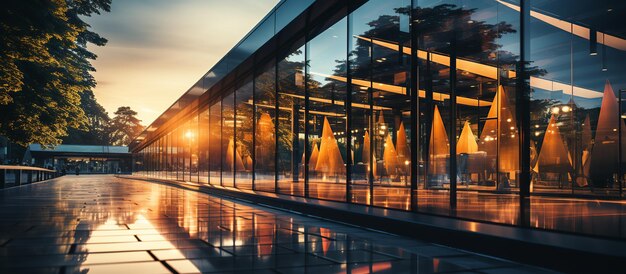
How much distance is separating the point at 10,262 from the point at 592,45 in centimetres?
1039

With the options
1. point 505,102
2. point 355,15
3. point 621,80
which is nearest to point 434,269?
point 621,80

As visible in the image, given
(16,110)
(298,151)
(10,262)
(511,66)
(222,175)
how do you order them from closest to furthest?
1. (10,262)
2. (511,66)
3. (298,151)
4. (16,110)
5. (222,175)

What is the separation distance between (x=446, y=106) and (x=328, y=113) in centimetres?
359

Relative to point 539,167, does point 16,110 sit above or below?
above

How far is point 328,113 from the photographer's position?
14.6 meters

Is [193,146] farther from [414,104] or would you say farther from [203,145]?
[414,104]

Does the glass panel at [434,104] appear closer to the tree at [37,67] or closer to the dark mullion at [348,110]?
the dark mullion at [348,110]

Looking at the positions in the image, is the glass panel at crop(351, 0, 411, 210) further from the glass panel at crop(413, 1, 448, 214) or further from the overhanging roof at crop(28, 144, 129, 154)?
the overhanging roof at crop(28, 144, 129, 154)

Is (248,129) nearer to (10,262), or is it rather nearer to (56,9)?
(56,9)

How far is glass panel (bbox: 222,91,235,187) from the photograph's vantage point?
2395 cm

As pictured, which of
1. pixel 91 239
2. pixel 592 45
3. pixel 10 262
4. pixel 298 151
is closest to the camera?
pixel 10 262

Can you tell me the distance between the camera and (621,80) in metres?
9.80

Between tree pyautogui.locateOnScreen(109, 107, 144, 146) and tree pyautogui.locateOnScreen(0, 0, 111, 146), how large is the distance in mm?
131343

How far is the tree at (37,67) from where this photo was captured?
12.5 meters
